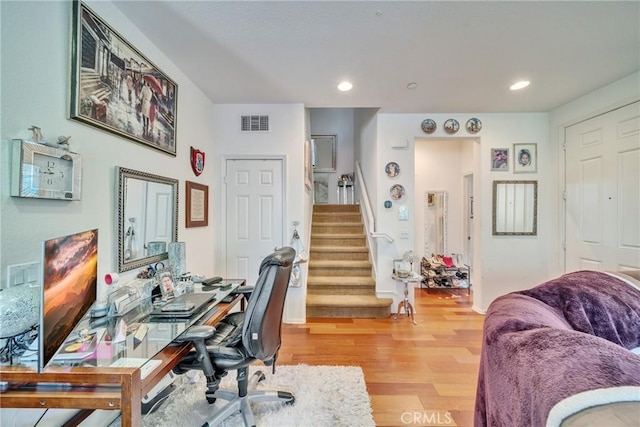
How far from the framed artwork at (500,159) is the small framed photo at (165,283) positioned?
13.2ft

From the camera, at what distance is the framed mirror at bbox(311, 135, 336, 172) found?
6055 millimetres

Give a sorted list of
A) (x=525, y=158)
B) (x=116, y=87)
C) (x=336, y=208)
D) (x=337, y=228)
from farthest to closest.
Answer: (x=336, y=208) → (x=337, y=228) → (x=525, y=158) → (x=116, y=87)

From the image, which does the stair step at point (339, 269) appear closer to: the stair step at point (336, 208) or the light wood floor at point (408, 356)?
the light wood floor at point (408, 356)

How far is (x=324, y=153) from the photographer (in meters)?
6.08

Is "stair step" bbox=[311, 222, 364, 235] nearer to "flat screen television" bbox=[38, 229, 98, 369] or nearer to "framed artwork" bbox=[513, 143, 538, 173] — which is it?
"framed artwork" bbox=[513, 143, 538, 173]

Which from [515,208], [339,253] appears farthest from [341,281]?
[515,208]

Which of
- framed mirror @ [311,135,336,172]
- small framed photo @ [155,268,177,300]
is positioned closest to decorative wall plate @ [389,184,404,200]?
framed mirror @ [311,135,336,172]

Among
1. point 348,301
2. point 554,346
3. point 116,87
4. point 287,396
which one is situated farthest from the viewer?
point 348,301

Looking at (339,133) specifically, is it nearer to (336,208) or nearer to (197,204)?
(336,208)

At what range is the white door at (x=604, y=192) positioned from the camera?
2.62 metres

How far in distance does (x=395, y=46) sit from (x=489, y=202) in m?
2.57

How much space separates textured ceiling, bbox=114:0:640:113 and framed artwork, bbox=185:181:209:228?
1080 mm

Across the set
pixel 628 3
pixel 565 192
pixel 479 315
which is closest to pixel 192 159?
pixel 628 3

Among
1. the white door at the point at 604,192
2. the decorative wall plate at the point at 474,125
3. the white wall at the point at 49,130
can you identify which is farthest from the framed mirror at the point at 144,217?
the white door at the point at 604,192
